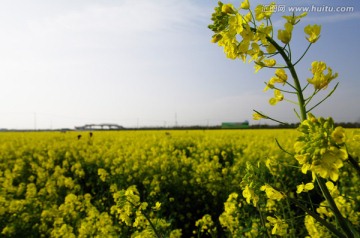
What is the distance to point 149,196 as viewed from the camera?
516 cm

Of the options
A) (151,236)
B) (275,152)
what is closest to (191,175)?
(275,152)

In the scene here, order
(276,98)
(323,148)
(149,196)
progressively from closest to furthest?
1. (323,148)
2. (276,98)
3. (149,196)

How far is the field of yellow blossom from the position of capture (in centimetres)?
265

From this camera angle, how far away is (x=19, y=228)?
3.73 m

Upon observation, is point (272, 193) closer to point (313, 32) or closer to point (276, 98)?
point (276, 98)

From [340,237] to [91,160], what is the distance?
6730 mm

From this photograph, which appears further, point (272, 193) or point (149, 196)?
point (149, 196)

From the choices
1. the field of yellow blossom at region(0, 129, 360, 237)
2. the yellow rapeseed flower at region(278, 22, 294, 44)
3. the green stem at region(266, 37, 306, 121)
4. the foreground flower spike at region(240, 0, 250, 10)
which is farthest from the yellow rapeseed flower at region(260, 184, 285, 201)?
the foreground flower spike at region(240, 0, 250, 10)

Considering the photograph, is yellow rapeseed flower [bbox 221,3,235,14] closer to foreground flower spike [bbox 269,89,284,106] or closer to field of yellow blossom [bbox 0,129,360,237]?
foreground flower spike [bbox 269,89,284,106]

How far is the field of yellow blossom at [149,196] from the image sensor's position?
8.68 ft

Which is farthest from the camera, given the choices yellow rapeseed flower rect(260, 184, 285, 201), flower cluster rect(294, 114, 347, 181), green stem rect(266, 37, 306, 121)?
yellow rapeseed flower rect(260, 184, 285, 201)

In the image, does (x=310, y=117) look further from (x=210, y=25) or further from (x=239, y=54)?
(x=210, y=25)

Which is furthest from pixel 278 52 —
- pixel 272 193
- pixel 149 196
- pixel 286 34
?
pixel 149 196

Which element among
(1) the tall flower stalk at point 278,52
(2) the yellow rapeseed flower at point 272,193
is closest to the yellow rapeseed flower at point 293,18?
(1) the tall flower stalk at point 278,52
